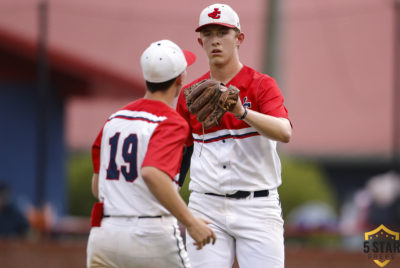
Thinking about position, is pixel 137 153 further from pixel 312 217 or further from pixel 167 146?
pixel 312 217

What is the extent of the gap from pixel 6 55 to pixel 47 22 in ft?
8.14

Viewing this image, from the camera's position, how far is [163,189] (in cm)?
411

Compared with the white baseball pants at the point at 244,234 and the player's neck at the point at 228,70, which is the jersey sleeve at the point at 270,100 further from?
the white baseball pants at the point at 244,234

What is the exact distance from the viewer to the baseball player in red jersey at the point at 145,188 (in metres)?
4.15

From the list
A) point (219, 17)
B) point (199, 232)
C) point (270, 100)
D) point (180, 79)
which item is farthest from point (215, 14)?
point (199, 232)

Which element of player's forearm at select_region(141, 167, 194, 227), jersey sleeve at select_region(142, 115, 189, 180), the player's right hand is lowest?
the player's right hand

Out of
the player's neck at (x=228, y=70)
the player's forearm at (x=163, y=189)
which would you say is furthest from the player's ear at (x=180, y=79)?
the player's neck at (x=228, y=70)

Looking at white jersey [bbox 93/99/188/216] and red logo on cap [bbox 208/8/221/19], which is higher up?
red logo on cap [bbox 208/8/221/19]

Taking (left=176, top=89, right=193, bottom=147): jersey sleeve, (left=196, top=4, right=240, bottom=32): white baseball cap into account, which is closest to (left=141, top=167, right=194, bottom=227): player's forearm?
(left=176, top=89, right=193, bottom=147): jersey sleeve

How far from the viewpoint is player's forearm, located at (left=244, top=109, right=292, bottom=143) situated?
185 inches

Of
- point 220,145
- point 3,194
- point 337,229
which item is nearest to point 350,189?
point 337,229

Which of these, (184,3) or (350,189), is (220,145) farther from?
(350,189)

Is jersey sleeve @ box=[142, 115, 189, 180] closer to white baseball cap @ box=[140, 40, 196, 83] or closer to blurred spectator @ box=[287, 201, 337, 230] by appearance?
white baseball cap @ box=[140, 40, 196, 83]
